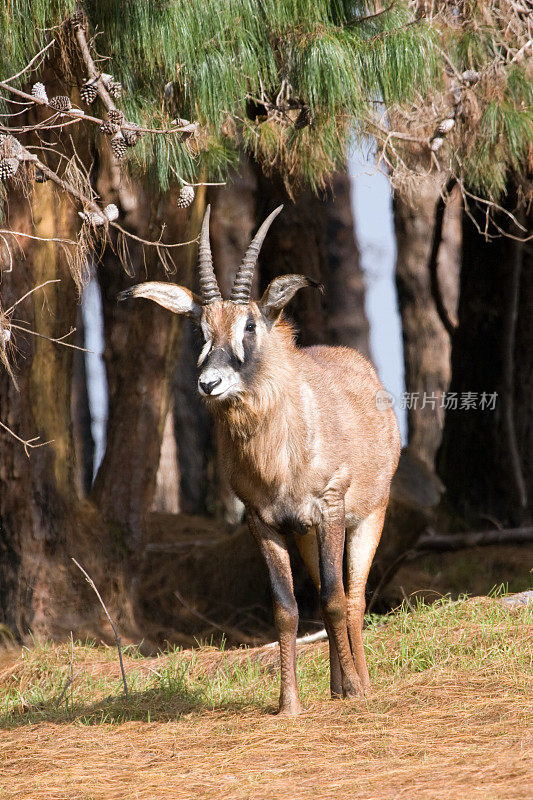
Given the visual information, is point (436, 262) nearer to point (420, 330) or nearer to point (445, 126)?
point (445, 126)

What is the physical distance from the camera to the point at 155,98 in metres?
6.05

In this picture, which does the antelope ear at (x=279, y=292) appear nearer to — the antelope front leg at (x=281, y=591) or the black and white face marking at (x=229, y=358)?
the black and white face marking at (x=229, y=358)

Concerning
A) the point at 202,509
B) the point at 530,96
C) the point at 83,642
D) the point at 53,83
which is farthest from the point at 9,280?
the point at 202,509

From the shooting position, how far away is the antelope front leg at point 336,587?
538cm

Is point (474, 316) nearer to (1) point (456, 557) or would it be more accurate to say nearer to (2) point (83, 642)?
(1) point (456, 557)

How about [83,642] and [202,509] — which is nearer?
[83,642]

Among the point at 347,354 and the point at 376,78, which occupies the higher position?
the point at 376,78


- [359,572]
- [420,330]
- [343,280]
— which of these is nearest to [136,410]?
[359,572]

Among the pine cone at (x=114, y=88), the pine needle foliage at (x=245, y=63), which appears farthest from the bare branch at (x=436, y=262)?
the pine cone at (x=114, y=88)

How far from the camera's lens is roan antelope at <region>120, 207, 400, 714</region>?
17.1 ft

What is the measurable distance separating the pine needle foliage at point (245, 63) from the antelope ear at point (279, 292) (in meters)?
1.22

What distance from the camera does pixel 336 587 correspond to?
538cm

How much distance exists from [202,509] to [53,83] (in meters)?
9.35

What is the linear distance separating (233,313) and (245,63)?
Answer: 72.3 inches
